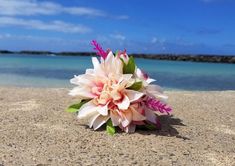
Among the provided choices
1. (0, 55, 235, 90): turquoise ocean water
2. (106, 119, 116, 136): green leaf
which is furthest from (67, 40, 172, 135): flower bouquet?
(0, 55, 235, 90): turquoise ocean water

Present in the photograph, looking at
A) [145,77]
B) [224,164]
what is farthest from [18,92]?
[224,164]

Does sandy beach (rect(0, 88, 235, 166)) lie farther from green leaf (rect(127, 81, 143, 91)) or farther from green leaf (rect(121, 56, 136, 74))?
green leaf (rect(121, 56, 136, 74))

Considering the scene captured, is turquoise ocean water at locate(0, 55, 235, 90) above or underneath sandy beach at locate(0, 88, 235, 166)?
underneath

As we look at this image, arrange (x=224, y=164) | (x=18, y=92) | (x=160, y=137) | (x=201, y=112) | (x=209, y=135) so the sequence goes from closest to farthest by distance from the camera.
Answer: (x=224, y=164) < (x=160, y=137) < (x=209, y=135) < (x=201, y=112) < (x=18, y=92)

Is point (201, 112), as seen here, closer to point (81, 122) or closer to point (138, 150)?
point (81, 122)

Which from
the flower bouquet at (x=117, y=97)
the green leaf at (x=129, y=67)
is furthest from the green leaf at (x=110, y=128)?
the green leaf at (x=129, y=67)

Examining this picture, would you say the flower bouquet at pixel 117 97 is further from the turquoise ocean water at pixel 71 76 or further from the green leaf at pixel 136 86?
the turquoise ocean water at pixel 71 76
